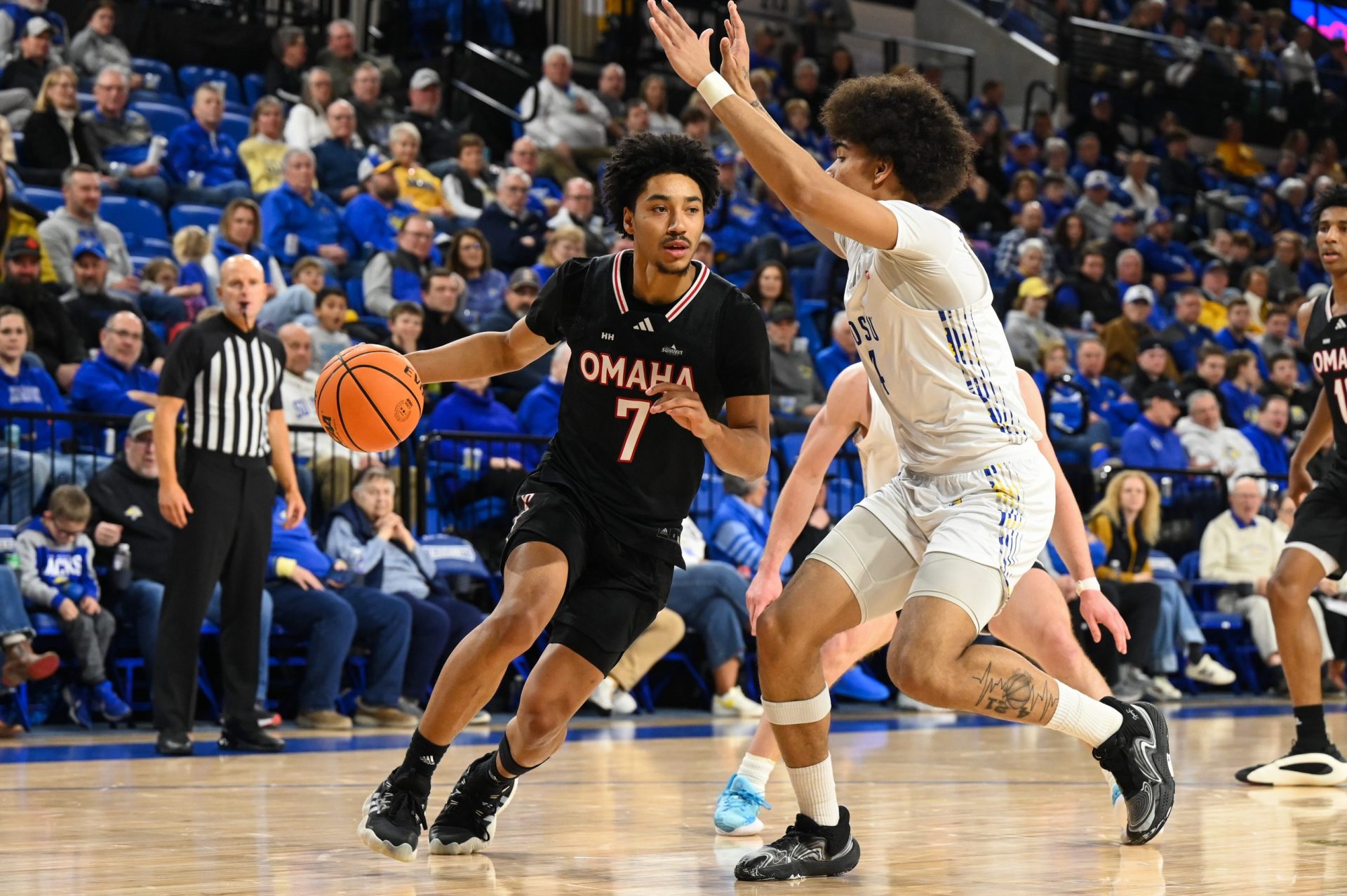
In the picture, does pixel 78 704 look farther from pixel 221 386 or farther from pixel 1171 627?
pixel 1171 627

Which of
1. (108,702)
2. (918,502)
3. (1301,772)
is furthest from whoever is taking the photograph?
(108,702)

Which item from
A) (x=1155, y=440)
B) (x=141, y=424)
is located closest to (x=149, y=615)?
(x=141, y=424)

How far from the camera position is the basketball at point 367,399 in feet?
14.5

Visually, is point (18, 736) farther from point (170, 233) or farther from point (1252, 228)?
point (1252, 228)

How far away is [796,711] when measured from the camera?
4250 mm

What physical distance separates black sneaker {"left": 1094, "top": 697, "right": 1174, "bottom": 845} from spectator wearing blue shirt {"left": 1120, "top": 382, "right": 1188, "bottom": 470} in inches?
320

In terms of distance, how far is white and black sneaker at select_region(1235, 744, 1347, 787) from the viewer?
250 inches

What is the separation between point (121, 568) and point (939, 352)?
5487 mm

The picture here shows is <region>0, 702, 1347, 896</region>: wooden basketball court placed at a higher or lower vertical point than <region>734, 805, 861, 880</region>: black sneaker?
lower

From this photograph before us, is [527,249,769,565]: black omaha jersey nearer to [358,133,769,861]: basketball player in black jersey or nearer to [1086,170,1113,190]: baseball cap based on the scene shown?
[358,133,769,861]: basketball player in black jersey

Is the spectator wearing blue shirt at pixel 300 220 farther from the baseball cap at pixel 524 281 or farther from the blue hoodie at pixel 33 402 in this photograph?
the blue hoodie at pixel 33 402

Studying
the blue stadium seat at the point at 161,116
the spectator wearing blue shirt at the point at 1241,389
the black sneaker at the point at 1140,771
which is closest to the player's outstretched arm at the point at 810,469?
the black sneaker at the point at 1140,771

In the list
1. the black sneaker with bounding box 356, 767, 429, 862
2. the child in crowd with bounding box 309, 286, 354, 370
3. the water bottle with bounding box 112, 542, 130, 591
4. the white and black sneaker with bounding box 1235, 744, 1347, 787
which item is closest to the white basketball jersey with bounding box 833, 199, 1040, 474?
the black sneaker with bounding box 356, 767, 429, 862

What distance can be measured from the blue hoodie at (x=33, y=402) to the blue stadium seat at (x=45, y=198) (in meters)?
2.38
